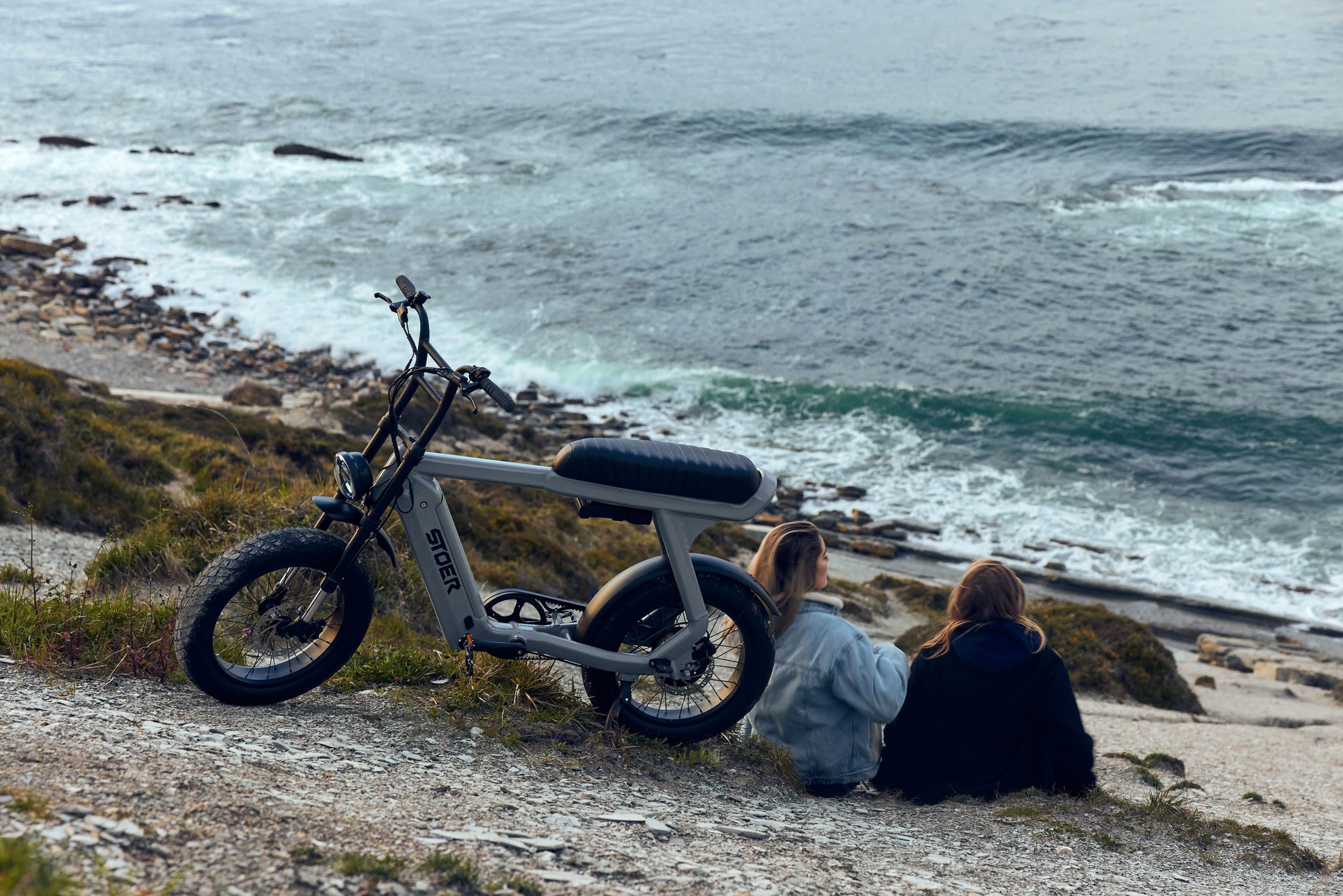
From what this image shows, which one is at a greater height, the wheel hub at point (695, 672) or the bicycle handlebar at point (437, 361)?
the bicycle handlebar at point (437, 361)

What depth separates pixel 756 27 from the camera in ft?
266

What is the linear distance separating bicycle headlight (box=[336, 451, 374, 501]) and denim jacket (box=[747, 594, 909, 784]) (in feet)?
7.39

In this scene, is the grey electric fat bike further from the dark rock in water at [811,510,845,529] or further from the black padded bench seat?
the dark rock in water at [811,510,845,529]

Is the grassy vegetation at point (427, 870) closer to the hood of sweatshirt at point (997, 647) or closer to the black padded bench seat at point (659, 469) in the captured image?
the black padded bench seat at point (659, 469)

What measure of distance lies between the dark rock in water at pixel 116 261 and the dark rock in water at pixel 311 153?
16.5 meters

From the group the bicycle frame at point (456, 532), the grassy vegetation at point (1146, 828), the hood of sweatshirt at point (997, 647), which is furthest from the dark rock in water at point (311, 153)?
the grassy vegetation at point (1146, 828)

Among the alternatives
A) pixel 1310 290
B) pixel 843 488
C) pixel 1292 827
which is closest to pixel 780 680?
pixel 1292 827

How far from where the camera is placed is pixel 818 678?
5203 millimetres

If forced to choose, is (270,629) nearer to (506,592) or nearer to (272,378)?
(506,592)

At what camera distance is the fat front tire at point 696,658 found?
5.08 m

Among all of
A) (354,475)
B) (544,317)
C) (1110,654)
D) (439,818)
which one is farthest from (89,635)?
(544,317)

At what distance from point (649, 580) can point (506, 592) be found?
2.53 ft

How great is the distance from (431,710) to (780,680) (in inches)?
71.3

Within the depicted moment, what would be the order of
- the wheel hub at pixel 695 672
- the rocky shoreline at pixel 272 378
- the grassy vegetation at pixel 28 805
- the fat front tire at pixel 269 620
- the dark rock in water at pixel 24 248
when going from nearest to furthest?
the grassy vegetation at pixel 28 805
the fat front tire at pixel 269 620
the wheel hub at pixel 695 672
the rocky shoreline at pixel 272 378
the dark rock in water at pixel 24 248
